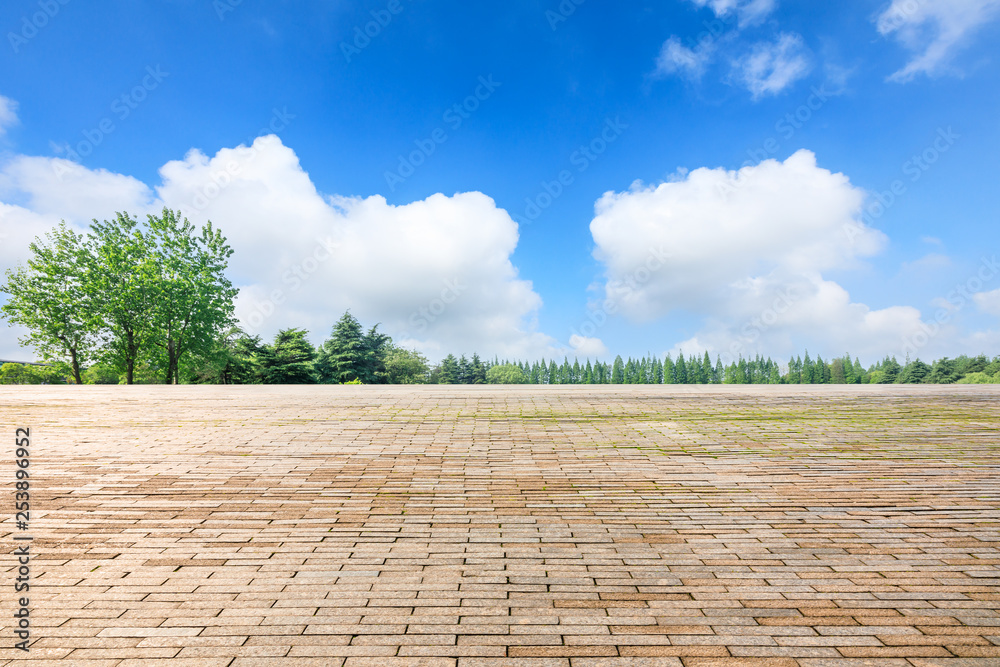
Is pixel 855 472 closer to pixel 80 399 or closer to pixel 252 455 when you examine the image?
Answer: pixel 252 455

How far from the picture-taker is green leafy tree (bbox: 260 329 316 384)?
33125 millimetres

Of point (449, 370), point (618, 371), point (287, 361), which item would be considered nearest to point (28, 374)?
point (287, 361)

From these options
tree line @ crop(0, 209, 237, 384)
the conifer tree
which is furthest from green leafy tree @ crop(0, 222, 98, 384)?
the conifer tree

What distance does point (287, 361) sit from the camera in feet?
111

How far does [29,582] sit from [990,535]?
21.4ft

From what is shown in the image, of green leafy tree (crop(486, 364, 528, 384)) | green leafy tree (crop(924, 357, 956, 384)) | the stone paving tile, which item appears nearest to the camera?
the stone paving tile

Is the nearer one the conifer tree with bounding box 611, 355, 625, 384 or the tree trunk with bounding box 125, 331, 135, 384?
the tree trunk with bounding box 125, 331, 135, 384

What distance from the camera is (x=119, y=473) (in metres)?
4.64

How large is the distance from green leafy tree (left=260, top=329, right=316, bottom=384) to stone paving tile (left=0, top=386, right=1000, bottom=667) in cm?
2851

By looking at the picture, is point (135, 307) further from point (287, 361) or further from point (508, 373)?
point (508, 373)

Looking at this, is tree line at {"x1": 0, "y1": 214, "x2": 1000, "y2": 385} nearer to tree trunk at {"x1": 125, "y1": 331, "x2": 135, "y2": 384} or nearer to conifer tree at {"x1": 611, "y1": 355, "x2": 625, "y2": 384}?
tree trunk at {"x1": 125, "y1": 331, "x2": 135, "y2": 384}

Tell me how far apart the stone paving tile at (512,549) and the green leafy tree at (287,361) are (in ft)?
93.5

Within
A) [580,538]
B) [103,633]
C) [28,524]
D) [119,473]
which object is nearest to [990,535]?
[580,538]

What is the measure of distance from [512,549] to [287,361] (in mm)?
34635
